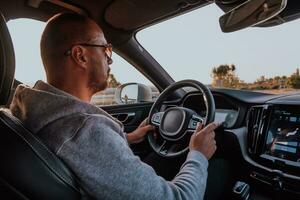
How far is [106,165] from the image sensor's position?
1.27 meters

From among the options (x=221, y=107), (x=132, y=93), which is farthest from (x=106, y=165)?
(x=132, y=93)

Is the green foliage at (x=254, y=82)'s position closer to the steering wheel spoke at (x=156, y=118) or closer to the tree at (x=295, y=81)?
the tree at (x=295, y=81)

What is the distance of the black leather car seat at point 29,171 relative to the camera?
48.2 inches

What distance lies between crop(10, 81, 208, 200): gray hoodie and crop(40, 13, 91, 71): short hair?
0.13 m

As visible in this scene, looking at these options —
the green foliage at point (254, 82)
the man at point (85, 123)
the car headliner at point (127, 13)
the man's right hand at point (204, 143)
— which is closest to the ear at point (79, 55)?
the man at point (85, 123)

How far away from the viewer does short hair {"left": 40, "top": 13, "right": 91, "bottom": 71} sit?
4.90 feet

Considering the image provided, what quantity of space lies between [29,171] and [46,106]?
0.25m

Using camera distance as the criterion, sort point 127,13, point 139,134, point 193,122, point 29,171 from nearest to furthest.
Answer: point 29,171, point 193,122, point 139,134, point 127,13

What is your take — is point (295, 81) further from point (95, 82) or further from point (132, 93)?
point (95, 82)

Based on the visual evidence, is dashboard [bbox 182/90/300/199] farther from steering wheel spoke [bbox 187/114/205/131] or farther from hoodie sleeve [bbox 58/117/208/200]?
hoodie sleeve [bbox 58/117/208/200]

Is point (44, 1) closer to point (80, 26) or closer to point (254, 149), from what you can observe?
point (80, 26)

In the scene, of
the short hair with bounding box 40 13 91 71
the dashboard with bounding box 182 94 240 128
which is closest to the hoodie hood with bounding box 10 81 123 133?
the short hair with bounding box 40 13 91 71

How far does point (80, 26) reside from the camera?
1544 millimetres

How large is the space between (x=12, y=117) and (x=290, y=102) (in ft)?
5.25
